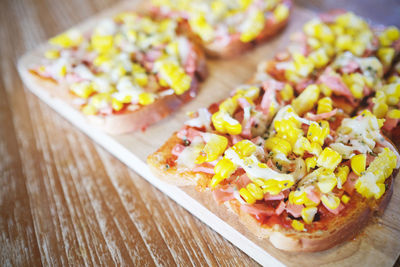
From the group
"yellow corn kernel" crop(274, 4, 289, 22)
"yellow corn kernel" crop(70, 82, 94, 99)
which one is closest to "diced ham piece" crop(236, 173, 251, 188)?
"yellow corn kernel" crop(70, 82, 94, 99)

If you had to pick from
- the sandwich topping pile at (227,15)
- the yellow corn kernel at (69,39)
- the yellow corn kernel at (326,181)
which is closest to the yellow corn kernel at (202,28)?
the sandwich topping pile at (227,15)

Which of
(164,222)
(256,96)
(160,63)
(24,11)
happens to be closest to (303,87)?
(256,96)

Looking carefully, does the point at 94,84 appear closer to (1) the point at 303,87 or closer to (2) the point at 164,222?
(2) the point at 164,222

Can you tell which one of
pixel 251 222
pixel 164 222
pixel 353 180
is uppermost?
pixel 353 180

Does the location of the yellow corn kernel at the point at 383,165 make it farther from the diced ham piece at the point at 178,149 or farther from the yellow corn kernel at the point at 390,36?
the yellow corn kernel at the point at 390,36

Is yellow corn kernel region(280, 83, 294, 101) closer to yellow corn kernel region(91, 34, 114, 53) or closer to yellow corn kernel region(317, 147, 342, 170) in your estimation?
yellow corn kernel region(317, 147, 342, 170)

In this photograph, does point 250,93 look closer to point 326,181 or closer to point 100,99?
point 326,181
